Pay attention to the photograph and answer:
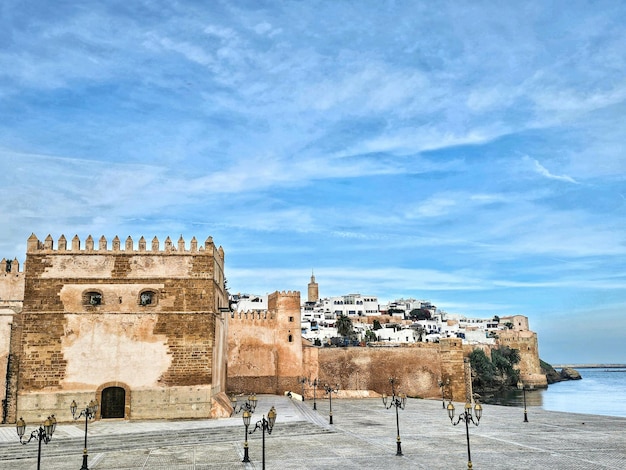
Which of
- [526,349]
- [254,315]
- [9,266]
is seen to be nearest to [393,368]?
[254,315]

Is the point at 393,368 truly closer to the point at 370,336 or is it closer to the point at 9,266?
the point at 9,266

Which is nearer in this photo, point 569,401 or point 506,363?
point 569,401

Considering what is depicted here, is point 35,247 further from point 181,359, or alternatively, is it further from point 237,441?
point 237,441

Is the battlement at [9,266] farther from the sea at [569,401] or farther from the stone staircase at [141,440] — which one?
the sea at [569,401]

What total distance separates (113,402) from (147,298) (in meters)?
4.61

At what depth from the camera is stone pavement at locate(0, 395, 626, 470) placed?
1566 centimetres

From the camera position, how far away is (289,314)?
137 feet

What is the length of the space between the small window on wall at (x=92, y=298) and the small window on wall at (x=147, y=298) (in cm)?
175

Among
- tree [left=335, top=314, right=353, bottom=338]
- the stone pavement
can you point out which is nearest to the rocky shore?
tree [left=335, top=314, right=353, bottom=338]

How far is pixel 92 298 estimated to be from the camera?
25438mm

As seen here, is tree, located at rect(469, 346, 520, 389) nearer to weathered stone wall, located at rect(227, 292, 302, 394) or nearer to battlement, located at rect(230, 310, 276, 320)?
weathered stone wall, located at rect(227, 292, 302, 394)

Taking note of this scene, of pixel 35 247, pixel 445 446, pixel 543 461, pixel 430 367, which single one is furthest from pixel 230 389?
pixel 543 461

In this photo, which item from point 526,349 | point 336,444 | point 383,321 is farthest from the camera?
point 383,321

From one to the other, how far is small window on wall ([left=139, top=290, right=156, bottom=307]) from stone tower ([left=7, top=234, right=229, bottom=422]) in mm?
45
